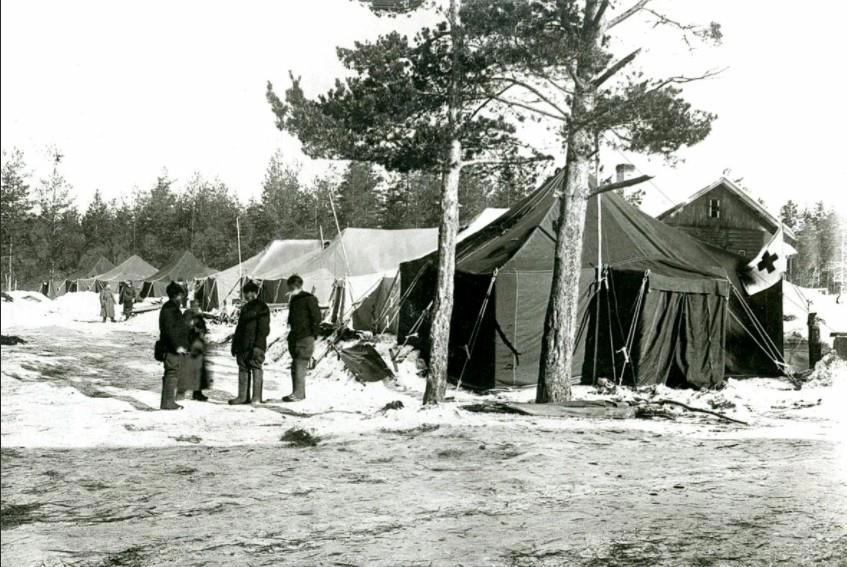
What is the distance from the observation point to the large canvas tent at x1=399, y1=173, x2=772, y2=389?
41.0ft

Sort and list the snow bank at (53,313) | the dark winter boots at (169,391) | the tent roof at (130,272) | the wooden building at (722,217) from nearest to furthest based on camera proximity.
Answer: the snow bank at (53,313), the dark winter boots at (169,391), the wooden building at (722,217), the tent roof at (130,272)

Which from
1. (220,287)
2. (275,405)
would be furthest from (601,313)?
(220,287)

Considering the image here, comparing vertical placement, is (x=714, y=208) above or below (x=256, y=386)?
above

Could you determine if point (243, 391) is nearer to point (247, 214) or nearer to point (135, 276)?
point (135, 276)

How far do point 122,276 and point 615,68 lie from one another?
42514mm

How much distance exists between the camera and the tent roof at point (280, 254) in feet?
105

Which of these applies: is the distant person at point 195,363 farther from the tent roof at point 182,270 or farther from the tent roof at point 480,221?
the tent roof at point 182,270

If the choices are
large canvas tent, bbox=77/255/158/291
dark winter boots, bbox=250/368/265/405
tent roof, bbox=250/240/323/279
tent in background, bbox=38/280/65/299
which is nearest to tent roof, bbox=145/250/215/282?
large canvas tent, bbox=77/255/158/291

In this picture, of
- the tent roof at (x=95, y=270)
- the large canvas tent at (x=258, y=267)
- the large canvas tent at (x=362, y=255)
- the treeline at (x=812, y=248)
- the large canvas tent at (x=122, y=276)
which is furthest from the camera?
the tent roof at (x=95, y=270)

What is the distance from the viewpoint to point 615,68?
9883 millimetres

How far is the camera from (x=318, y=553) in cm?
397

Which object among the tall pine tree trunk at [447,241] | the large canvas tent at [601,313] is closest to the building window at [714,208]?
the large canvas tent at [601,313]

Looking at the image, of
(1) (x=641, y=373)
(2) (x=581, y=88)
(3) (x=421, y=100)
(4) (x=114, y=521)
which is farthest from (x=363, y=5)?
(4) (x=114, y=521)

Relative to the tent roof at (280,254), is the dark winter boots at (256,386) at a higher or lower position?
lower
